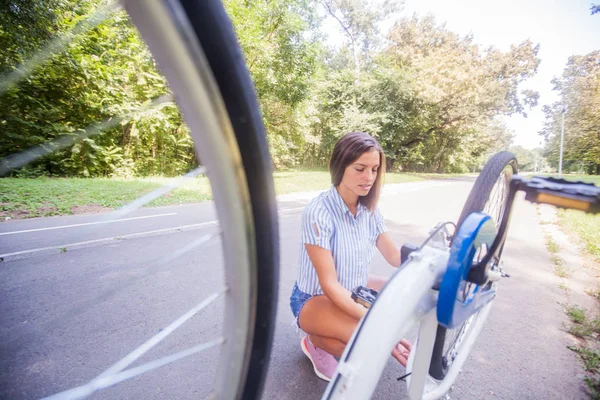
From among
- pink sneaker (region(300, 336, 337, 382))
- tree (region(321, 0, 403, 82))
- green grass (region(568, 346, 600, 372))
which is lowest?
green grass (region(568, 346, 600, 372))

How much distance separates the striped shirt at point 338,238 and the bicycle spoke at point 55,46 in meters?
1.08

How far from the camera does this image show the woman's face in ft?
4.75

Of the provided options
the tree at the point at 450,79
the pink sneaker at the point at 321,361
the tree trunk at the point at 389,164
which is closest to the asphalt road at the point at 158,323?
the pink sneaker at the point at 321,361

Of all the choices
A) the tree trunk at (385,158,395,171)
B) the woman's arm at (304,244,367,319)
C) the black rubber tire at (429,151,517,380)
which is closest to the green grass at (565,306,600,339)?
the black rubber tire at (429,151,517,380)

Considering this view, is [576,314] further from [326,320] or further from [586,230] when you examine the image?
[586,230]

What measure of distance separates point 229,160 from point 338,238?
1.04 m

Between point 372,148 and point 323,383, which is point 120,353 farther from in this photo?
point 372,148

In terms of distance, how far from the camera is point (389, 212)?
657 cm

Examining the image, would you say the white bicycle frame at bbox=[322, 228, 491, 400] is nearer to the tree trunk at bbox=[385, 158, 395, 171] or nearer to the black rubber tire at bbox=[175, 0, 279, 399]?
the black rubber tire at bbox=[175, 0, 279, 399]

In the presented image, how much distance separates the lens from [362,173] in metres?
1.47

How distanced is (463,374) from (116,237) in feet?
13.0

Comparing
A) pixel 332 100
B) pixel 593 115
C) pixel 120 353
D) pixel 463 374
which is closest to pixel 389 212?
pixel 593 115

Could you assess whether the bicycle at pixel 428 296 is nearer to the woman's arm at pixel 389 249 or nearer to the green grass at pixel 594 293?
the woman's arm at pixel 389 249

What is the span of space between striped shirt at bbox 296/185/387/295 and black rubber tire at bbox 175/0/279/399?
0.80m
